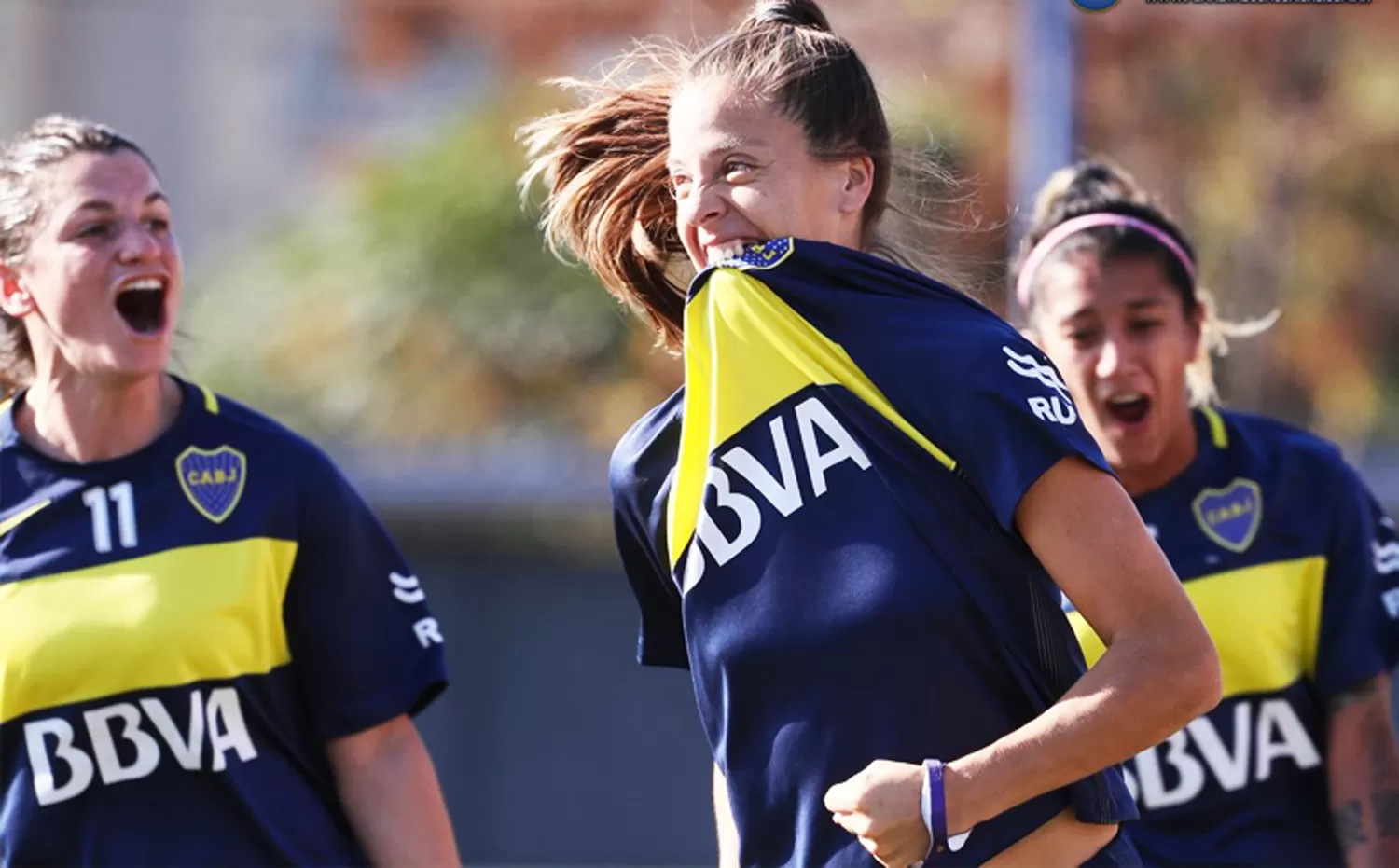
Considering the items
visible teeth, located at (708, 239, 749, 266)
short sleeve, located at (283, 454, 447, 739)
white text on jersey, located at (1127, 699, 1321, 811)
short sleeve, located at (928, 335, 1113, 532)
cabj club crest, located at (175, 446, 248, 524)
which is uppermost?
visible teeth, located at (708, 239, 749, 266)

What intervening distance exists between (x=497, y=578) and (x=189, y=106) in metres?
10.0

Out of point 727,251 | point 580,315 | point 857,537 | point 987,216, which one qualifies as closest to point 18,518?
point 727,251

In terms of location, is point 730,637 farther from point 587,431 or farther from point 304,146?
point 304,146

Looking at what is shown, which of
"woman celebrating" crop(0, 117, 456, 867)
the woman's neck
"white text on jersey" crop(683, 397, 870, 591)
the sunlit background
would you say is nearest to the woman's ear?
"woman celebrating" crop(0, 117, 456, 867)

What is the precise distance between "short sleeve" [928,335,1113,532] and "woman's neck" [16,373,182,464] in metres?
1.59

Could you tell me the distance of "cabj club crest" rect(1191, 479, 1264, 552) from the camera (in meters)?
3.51

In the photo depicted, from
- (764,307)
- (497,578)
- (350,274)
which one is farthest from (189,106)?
(764,307)

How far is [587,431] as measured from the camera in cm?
938

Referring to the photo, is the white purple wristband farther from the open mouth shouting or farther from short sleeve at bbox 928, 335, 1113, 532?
the open mouth shouting

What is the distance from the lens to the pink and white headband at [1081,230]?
12.0 ft

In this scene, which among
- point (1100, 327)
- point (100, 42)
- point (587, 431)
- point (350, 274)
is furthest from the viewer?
point (100, 42)

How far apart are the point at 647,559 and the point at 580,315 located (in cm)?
684

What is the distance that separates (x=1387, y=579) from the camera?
354 cm

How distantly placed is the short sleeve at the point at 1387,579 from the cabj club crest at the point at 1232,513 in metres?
0.22
